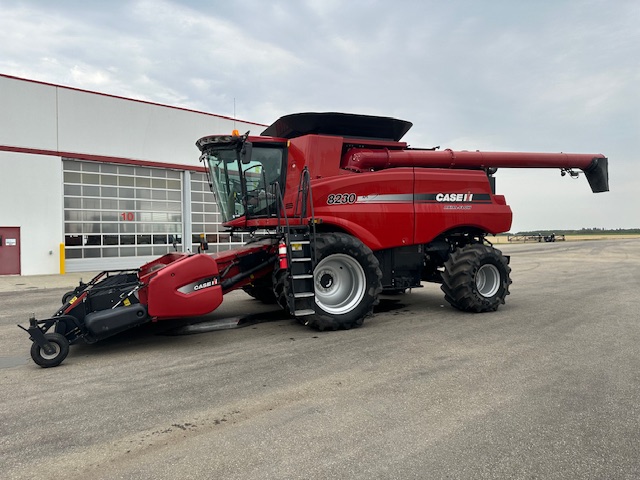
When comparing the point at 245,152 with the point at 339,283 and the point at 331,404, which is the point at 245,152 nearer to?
the point at 339,283

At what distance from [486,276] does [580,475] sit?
18.7 feet

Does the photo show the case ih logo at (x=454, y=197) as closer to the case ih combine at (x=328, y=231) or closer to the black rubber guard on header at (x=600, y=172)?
the case ih combine at (x=328, y=231)

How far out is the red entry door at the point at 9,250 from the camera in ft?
50.2

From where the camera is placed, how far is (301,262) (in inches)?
239

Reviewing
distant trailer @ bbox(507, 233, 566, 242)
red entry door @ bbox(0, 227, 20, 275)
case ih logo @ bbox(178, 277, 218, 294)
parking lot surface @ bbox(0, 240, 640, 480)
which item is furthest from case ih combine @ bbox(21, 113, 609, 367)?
distant trailer @ bbox(507, 233, 566, 242)

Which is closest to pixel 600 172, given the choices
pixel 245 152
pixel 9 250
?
pixel 245 152

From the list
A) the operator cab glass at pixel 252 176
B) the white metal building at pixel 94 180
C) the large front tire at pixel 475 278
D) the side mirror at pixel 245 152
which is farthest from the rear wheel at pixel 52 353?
the white metal building at pixel 94 180

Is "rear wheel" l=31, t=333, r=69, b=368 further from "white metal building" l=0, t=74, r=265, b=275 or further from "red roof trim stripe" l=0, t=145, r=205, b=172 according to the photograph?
"red roof trim stripe" l=0, t=145, r=205, b=172

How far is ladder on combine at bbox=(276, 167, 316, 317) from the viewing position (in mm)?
5906

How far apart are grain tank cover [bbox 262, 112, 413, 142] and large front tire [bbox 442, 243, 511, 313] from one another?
8.08ft

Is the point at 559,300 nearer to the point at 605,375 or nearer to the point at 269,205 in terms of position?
the point at 605,375

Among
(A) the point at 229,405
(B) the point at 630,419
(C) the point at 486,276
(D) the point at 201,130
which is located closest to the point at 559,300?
(C) the point at 486,276

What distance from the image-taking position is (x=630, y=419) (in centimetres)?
329

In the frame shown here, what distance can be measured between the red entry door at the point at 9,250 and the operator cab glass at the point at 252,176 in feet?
41.8
